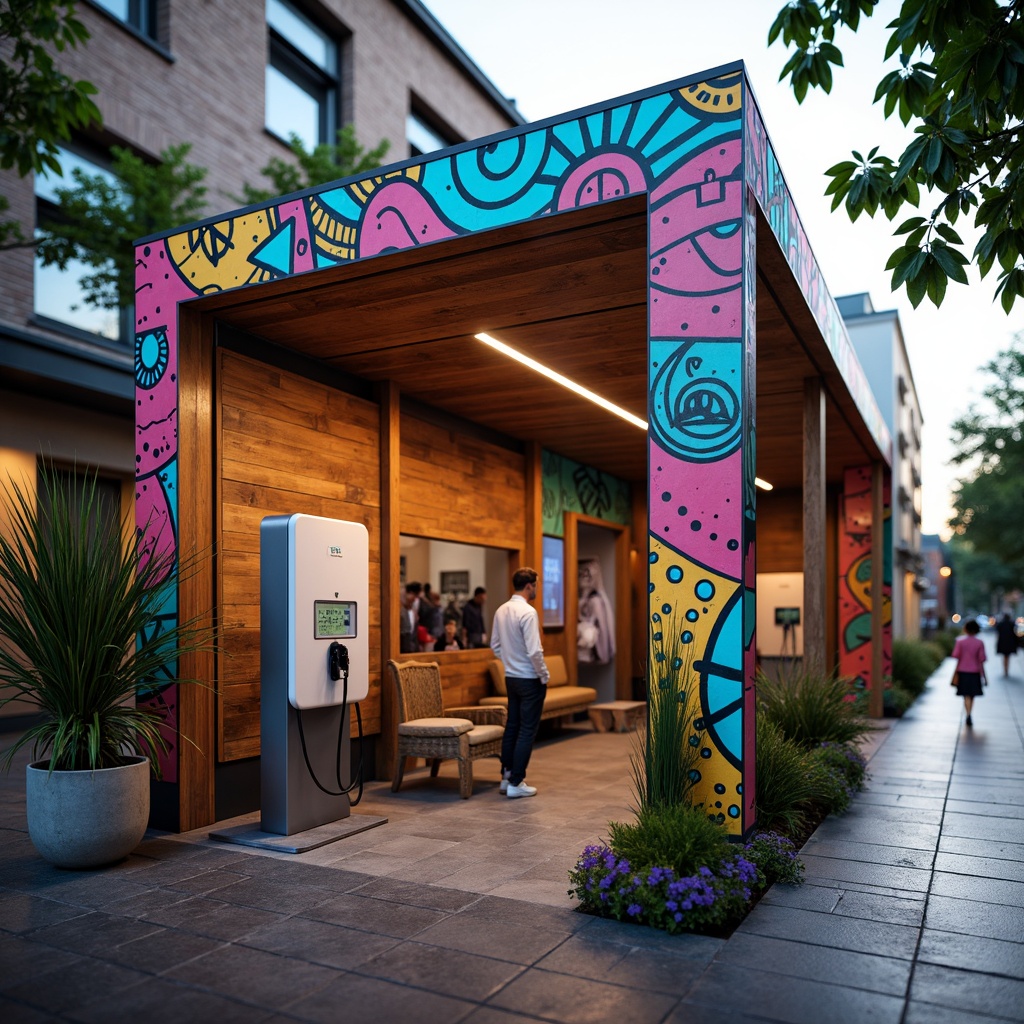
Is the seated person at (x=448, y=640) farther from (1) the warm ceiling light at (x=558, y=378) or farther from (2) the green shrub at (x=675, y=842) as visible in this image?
(2) the green shrub at (x=675, y=842)

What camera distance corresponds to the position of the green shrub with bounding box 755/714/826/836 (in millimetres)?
5129

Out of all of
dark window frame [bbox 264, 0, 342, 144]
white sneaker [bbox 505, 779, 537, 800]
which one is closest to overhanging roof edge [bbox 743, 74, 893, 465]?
white sneaker [bbox 505, 779, 537, 800]

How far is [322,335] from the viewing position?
6668 mm

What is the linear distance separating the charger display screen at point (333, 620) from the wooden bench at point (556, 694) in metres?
3.00

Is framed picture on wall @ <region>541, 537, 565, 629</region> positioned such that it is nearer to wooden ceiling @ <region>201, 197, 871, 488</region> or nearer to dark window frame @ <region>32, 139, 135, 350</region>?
wooden ceiling @ <region>201, 197, 871, 488</region>

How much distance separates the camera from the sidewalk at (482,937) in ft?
10.3

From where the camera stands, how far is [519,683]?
270 inches

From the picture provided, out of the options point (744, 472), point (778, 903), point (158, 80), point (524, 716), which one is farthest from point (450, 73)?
point (778, 903)

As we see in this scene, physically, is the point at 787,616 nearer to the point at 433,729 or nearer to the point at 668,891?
the point at 433,729

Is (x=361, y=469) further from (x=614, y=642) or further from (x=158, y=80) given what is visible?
(x=158, y=80)

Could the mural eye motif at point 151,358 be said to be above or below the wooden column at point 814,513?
above

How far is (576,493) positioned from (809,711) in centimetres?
535

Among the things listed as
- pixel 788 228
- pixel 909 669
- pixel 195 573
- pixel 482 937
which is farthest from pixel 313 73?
pixel 482 937

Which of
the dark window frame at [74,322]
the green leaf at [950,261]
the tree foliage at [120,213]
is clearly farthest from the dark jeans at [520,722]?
the dark window frame at [74,322]
